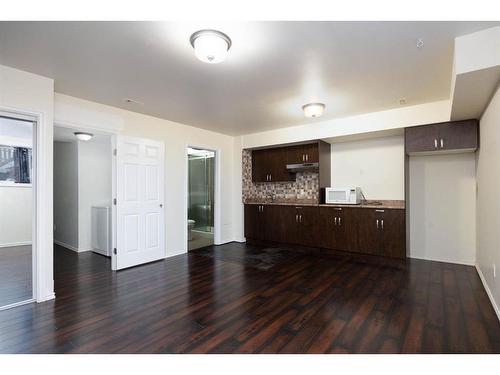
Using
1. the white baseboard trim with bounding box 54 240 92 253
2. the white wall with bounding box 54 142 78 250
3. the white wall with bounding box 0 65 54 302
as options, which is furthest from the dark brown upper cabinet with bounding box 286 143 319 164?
the white baseboard trim with bounding box 54 240 92 253

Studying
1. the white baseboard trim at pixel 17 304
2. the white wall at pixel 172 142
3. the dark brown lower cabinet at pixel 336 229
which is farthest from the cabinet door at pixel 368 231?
the white baseboard trim at pixel 17 304

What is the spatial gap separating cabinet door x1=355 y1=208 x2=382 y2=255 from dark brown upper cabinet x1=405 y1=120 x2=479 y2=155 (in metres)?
1.11

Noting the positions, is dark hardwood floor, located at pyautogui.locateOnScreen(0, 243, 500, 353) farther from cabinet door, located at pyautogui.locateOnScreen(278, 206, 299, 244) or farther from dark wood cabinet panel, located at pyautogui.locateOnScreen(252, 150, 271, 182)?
dark wood cabinet panel, located at pyautogui.locateOnScreen(252, 150, 271, 182)

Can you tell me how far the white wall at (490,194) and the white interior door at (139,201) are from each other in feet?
13.7

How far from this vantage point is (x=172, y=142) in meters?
4.54

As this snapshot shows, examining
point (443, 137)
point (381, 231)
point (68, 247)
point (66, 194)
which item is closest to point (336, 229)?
point (381, 231)

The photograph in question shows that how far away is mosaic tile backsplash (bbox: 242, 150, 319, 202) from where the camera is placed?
5.18 metres

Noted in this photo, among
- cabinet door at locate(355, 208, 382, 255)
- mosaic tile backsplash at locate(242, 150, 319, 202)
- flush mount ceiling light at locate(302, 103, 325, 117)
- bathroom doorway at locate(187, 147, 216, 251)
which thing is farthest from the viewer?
bathroom doorway at locate(187, 147, 216, 251)

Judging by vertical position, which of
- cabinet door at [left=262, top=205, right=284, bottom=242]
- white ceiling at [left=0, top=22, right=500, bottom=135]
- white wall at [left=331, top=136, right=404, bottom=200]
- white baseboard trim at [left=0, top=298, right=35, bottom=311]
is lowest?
white baseboard trim at [left=0, top=298, right=35, bottom=311]

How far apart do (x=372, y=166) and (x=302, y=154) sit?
1261mm

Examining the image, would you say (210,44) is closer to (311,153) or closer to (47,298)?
(47,298)
